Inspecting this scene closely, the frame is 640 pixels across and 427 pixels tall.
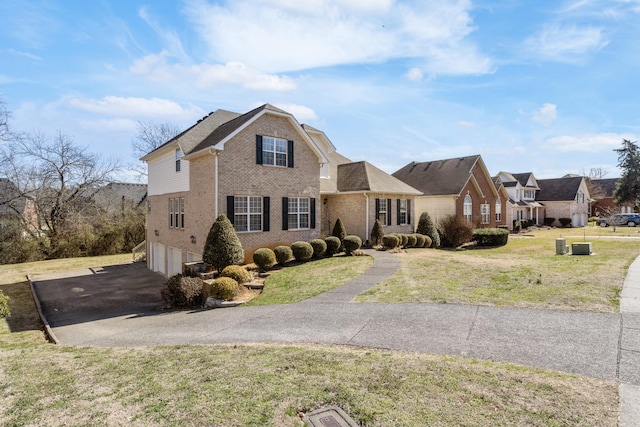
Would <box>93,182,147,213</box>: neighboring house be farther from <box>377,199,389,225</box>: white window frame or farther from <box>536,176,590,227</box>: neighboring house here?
<box>536,176,590,227</box>: neighboring house

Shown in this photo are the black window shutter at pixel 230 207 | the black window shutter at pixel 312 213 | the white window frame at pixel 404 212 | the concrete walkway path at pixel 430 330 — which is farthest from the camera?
the white window frame at pixel 404 212

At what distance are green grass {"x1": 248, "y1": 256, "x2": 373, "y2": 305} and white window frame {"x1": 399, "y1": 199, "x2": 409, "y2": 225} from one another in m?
8.35

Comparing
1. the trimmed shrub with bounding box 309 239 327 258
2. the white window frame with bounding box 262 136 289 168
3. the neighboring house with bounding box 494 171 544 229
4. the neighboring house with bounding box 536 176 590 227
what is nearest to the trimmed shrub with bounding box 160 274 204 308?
the trimmed shrub with bounding box 309 239 327 258

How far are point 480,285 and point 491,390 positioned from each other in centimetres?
732

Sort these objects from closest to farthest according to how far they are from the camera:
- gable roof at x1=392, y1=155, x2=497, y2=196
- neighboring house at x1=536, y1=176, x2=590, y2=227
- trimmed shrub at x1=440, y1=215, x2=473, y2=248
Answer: trimmed shrub at x1=440, y1=215, x2=473, y2=248
gable roof at x1=392, y1=155, x2=497, y2=196
neighboring house at x1=536, y1=176, x2=590, y2=227

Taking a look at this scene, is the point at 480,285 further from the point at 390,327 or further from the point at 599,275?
the point at 390,327

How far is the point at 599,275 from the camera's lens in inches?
468

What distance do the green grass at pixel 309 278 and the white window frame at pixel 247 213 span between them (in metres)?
2.86

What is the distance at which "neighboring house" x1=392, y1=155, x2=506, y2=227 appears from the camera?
101 feet

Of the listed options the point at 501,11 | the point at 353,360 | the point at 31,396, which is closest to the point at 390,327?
the point at 353,360

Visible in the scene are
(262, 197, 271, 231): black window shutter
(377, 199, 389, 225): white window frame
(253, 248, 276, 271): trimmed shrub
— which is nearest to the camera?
(253, 248, 276, 271): trimmed shrub

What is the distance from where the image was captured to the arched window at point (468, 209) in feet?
104

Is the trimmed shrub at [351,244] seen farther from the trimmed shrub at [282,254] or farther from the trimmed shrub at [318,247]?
the trimmed shrub at [282,254]

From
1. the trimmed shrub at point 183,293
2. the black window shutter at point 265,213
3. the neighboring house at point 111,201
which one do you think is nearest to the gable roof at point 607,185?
the black window shutter at point 265,213
